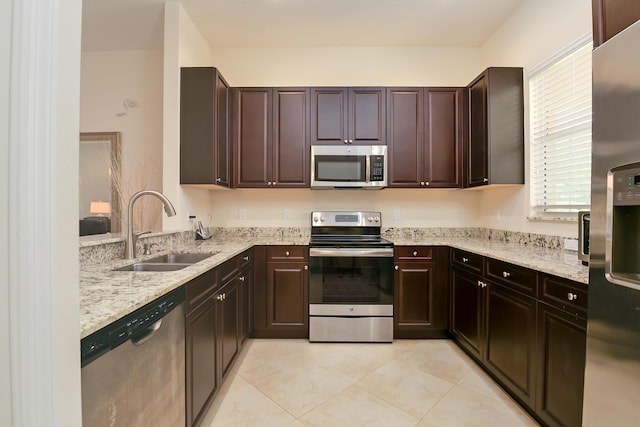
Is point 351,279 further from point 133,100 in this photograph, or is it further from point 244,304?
point 133,100

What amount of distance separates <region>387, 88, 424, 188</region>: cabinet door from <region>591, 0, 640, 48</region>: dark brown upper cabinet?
5.82 ft

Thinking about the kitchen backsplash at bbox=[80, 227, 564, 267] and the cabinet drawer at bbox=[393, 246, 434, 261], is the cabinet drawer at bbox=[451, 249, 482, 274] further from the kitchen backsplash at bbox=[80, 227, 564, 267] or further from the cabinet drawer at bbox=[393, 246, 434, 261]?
the kitchen backsplash at bbox=[80, 227, 564, 267]

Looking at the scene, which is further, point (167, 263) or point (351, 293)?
point (351, 293)

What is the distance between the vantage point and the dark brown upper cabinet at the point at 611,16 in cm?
103

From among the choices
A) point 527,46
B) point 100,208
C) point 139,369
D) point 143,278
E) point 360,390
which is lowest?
point 360,390

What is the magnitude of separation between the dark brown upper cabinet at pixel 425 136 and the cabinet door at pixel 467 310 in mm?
982

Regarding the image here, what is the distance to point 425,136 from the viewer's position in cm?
294

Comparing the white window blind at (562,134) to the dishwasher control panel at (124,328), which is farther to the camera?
the white window blind at (562,134)

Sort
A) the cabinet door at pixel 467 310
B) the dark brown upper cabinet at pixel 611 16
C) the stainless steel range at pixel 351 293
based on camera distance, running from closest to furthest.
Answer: the dark brown upper cabinet at pixel 611 16 → the cabinet door at pixel 467 310 → the stainless steel range at pixel 351 293

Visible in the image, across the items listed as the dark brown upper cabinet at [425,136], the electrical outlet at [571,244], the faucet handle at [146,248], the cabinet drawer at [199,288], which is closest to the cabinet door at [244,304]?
the cabinet drawer at [199,288]

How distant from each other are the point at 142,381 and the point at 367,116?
107 inches

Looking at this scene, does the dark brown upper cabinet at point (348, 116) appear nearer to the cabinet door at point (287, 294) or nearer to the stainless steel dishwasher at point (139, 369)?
the cabinet door at point (287, 294)

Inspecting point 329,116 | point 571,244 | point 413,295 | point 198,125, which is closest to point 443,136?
point 329,116

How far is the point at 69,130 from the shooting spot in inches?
25.7
